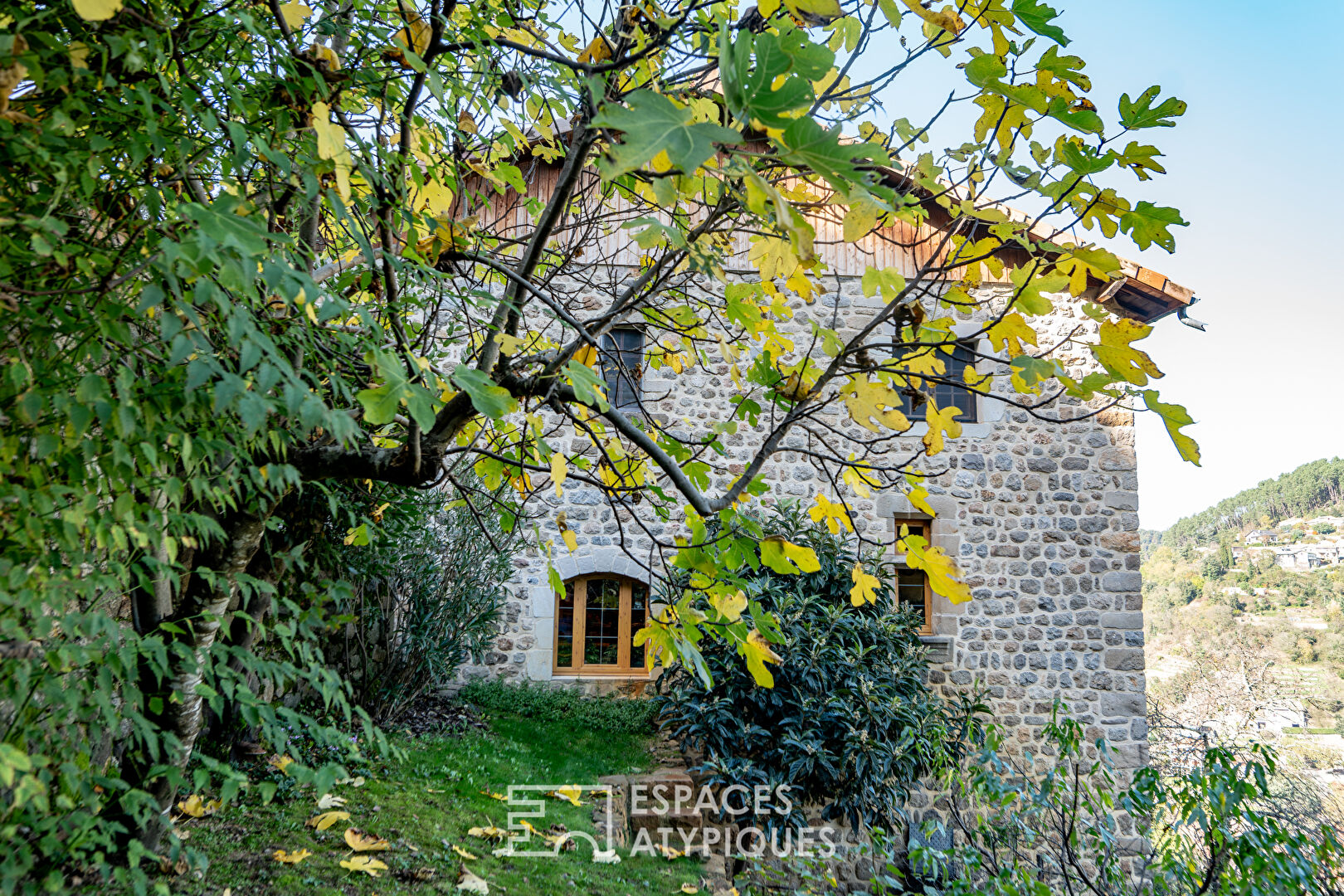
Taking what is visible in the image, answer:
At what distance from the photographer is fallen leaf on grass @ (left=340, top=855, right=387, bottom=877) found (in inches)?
98.4

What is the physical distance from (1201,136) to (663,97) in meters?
23.6

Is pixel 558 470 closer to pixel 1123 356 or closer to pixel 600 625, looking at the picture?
pixel 1123 356

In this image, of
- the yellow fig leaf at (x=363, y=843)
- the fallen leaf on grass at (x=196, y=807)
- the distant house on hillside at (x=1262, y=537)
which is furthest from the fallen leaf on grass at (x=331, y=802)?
the distant house on hillside at (x=1262, y=537)

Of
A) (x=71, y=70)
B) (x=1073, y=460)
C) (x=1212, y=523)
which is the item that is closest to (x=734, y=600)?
(x=71, y=70)

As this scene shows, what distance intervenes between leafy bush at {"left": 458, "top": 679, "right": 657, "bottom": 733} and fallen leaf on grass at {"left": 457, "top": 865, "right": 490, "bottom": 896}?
317cm

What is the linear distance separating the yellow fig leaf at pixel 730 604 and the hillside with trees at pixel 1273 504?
2877 cm

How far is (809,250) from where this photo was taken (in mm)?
790

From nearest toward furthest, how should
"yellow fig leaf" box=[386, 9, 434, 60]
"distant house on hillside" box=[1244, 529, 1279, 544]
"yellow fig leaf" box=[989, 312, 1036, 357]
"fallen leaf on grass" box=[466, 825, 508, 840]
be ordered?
"yellow fig leaf" box=[989, 312, 1036, 357] → "yellow fig leaf" box=[386, 9, 434, 60] → "fallen leaf on grass" box=[466, 825, 508, 840] → "distant house on hillside" box=[1244, 529, 1279, 544]

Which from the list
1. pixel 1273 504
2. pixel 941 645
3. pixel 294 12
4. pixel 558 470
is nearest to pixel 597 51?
pixel 294 12

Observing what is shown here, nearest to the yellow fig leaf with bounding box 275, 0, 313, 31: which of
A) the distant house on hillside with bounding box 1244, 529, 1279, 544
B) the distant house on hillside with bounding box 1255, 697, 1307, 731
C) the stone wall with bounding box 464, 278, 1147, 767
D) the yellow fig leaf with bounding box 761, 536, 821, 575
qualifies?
the yellow fig leaf with bounding box 761, 536, 821, 575

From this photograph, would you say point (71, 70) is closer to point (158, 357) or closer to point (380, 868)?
point (158, 357)

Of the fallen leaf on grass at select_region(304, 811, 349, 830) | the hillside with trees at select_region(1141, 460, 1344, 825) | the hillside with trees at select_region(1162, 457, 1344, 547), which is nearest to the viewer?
the fallen leaf on grass at select_region(304, 811, 349, 830)

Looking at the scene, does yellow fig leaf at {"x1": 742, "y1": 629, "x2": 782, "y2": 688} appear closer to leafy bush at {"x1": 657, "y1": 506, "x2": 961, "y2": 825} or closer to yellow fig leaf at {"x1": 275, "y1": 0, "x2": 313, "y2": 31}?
yellow fig leaf at {"x1": 275, "y1": 0, "x2": 313, "y2": 31}

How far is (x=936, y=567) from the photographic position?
1.41 meters
